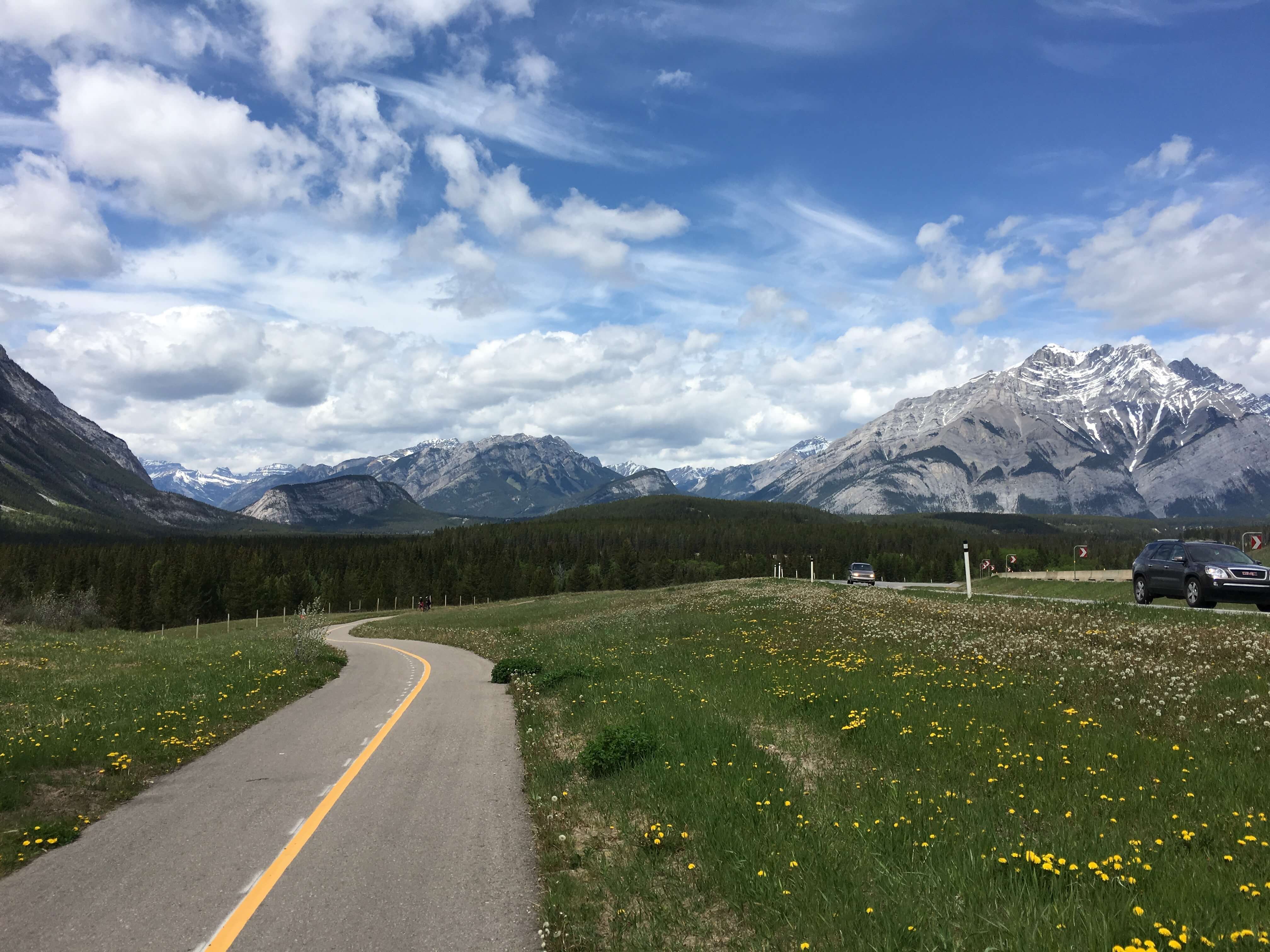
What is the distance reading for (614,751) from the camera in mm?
11094

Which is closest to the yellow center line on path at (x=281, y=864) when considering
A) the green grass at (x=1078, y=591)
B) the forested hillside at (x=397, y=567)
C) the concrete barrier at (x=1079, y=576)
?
the green grass at (x=1078, y=591)

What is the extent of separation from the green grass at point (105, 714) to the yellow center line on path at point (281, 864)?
9.06 feet

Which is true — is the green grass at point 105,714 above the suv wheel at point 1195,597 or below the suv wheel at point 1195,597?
below

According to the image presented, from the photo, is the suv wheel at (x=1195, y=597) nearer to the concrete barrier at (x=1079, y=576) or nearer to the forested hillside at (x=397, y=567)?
the concrete barrier at (x=1079, y=576)

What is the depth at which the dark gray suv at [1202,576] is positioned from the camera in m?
22.2

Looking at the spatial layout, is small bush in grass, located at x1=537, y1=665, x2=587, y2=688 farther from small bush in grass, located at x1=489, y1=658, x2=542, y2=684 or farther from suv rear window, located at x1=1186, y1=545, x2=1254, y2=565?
suv rear window, located at x1=1186, y1=545, x2=1254, y2=565

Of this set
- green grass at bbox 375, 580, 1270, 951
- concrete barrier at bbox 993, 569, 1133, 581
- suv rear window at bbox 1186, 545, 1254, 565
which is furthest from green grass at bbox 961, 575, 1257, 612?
green grass at bbox 375, 580, 1270, 951

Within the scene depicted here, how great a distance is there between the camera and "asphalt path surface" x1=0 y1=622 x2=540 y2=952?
6.13m

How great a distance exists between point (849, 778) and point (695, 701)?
19.1 ft

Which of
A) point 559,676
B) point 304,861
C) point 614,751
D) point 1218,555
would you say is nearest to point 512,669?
point 559,676

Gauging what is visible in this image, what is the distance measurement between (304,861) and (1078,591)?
130 feet

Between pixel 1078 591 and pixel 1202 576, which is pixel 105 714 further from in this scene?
pixel 1078 591

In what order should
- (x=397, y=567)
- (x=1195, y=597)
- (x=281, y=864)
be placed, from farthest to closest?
1. (x=397, y=567)
2. (x=1195, y=597)
3. (x=281, y=864)

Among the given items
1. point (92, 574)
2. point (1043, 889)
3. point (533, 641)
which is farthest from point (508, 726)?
point (92, 574)
